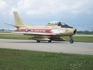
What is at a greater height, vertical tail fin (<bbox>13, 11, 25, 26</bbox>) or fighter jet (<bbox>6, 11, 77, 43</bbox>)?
vertical tail fin (<bbox>13, 11, 25, 26</bbox>)

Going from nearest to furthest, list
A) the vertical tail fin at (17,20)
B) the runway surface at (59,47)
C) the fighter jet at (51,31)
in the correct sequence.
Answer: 1. the runway surface at (59,47)
2. the fighter jet at (51,31)
3. the vertical tail fin at (17,20)

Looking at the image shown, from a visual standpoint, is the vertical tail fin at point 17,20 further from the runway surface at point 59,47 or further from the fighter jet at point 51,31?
the runway surface at point 59,47

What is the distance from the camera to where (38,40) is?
93.6 feet

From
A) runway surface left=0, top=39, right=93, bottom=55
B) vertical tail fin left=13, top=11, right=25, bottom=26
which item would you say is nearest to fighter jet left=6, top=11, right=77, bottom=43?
vertical tail fin left=13, top=11, right=25, bottom=26

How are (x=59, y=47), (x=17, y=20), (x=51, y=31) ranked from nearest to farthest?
(x=59, y=47) → (x=51, y=31) → (x=17, y=20)

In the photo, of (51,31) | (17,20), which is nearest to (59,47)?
(51,31)

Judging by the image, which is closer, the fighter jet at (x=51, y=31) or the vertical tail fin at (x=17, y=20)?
the fighter jet at (x=51, y=31)

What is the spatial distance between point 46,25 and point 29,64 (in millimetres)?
21905

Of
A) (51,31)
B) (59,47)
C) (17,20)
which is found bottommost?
(59,47)

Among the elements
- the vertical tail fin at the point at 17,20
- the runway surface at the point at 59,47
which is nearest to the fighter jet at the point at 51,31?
the vertical tail fin at the point at 17,20

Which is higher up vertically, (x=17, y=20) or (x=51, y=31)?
(x=17, y=20)

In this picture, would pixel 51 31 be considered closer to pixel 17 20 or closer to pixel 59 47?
pixel 17 20

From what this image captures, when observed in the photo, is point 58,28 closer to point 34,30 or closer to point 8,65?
point 34,30

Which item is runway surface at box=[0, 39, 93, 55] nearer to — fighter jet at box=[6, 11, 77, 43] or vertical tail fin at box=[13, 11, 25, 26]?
fighter jet at box=[6, 11, 77, 43]
